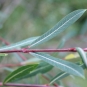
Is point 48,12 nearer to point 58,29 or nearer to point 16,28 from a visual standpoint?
point 16,28

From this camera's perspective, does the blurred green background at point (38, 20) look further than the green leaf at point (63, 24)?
Yes

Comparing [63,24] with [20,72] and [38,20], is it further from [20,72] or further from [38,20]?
[38,20]

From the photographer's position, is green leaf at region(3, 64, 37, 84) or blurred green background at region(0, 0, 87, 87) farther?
blurred green background at region(0, 0, 87, 87)

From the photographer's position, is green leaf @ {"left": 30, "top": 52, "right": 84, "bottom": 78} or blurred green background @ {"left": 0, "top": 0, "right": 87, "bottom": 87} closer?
green leaf @ {"left": 30, "top": 52, "right": 84, "bottom": 78}

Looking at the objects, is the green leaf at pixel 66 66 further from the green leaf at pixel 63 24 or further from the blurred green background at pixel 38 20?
the blurred green background at pixel 38 20

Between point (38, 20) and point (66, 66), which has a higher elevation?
point (38, 20)

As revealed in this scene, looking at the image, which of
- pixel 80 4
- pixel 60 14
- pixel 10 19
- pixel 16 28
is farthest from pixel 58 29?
pixel 80 4

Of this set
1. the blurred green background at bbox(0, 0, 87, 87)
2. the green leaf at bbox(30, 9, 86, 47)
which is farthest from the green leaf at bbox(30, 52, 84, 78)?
the blurred green background at bbox(0, 0, 87, 87)

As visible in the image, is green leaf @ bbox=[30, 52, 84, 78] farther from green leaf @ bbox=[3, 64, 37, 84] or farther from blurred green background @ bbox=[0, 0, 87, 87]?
blurred green background @ bbox=[0, 0, 87, 87]

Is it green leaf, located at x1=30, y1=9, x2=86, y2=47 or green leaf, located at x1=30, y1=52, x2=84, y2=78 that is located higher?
green leaf, located at x1=30, y1=9, x2=86, y2=47

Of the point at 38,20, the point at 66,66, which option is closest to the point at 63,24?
the point at 66,66

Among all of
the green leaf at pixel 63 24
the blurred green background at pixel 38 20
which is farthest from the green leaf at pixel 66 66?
the blurred green background at pixel 38 20

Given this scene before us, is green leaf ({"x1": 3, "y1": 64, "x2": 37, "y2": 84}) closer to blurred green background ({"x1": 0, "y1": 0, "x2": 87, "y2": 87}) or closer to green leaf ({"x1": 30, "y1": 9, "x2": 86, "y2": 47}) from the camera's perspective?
green leaf ({"x1": 30, "y1": 9, "x2": 86, "y2": 47})
